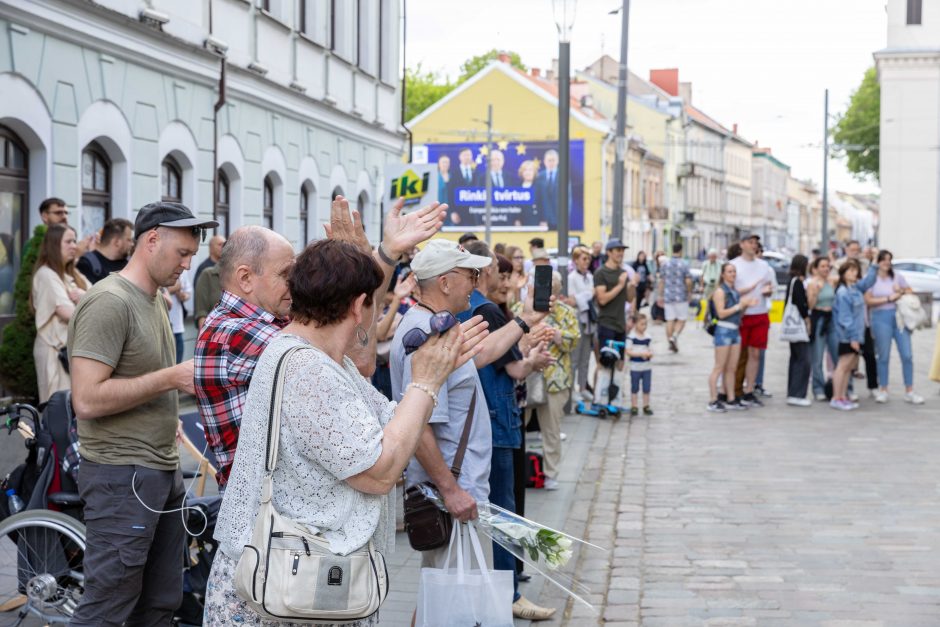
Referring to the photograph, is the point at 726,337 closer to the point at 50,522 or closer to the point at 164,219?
the point at 50,522

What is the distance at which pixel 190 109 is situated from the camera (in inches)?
636

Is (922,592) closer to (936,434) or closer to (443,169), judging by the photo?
(936,434)

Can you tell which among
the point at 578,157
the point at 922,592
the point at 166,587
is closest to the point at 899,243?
the point at 578,157

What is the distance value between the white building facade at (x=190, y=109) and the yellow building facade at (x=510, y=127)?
1466 inches

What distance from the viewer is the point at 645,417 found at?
49.0ft

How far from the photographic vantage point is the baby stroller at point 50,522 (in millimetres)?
5324

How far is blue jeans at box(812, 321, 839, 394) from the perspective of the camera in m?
15.8

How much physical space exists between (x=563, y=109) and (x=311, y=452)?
38.4 feet

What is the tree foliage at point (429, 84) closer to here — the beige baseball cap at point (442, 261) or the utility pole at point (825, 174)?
the utility pole at point (825, 174)

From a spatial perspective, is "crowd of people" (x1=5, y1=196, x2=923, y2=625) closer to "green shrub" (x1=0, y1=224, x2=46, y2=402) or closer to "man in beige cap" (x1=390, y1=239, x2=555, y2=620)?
"man in beige cap" (x1=390, y1=239, x2=555, y2=620)

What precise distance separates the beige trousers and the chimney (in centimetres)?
9490

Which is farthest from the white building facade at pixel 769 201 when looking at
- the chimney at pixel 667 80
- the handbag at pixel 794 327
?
the handbag at pixel 794 327

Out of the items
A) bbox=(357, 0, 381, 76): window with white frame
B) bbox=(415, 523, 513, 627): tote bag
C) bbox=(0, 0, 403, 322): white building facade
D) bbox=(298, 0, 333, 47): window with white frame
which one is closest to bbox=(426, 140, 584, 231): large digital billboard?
bbox=(357, 0, 381, 76): window with white frame

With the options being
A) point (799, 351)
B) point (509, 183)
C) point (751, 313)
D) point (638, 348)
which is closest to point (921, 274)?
point (799, 351)
